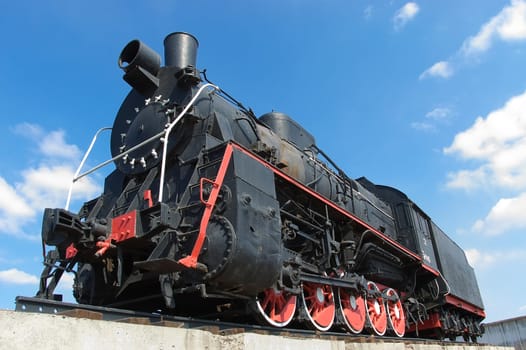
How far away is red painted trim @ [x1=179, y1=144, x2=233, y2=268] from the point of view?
14.9 feet

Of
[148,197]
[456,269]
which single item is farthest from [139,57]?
[456,269]

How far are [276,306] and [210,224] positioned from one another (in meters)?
→ 1.72

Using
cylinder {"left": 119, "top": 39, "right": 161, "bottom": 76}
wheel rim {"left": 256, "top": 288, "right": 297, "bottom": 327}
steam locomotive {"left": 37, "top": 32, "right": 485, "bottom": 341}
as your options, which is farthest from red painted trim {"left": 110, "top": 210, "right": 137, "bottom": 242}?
cylinder {"left": 119, "top": 39, "right": 161, "bottom": 76}

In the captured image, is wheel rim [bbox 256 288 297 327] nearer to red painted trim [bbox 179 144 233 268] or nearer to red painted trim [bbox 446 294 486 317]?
red painted trim [bbox 179 144 233 268]

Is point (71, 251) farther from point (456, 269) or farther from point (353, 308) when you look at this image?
point (456, 269)

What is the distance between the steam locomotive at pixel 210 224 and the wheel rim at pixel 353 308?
0.03m

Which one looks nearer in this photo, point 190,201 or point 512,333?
point 190,201

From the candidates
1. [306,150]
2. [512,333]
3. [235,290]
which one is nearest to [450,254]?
[306,150]

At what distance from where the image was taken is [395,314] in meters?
9.23

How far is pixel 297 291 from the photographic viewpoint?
18.9ft

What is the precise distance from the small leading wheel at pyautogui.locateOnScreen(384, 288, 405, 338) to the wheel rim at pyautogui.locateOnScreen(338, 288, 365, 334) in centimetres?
145

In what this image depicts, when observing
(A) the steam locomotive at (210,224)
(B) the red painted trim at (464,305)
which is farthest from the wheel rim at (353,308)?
(B) the red painted trim at (464,305)

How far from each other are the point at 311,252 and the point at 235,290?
2584 millimetres

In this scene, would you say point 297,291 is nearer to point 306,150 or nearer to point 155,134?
point 155,134
